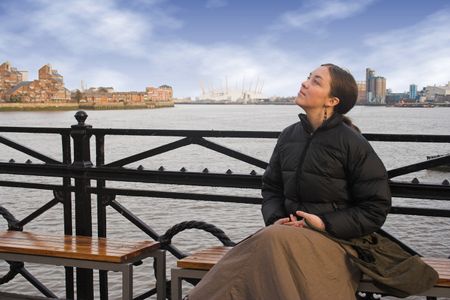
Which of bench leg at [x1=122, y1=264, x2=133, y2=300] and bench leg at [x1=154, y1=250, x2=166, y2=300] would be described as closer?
bench leg at [x1=122, y1=264, x2=133, y2=300]

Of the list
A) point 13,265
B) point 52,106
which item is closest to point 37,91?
point 52,106

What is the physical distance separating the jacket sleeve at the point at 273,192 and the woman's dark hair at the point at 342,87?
1.42 ft

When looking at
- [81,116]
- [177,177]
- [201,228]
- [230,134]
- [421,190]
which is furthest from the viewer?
[81,116]

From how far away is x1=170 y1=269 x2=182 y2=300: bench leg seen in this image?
3.96 meters

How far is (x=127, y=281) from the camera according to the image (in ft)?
13.8

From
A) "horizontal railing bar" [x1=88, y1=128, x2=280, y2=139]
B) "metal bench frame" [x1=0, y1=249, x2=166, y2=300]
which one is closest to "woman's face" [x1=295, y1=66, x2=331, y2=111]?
"horizontal railing bar" [x1=88, y1=128, x2=280, y2=139]

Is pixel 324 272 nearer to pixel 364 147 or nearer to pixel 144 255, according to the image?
pixel 364 147

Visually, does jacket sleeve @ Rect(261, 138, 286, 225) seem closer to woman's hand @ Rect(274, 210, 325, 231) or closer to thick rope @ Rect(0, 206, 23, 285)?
woman's hand @ Rect(274, 210, 325, 231)

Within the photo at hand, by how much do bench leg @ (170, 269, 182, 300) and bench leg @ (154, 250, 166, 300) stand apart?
1.69 feet

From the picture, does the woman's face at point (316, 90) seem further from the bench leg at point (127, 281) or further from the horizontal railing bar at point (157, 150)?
the bench leg at point (127, 281)

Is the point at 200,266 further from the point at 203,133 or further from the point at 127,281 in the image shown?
the point at 203,133

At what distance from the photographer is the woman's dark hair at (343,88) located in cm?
352

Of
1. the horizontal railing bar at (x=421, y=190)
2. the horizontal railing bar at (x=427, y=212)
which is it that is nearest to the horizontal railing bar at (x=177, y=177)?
the horizontal railing bar at (x=421, y=190)

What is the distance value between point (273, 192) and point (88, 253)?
1.43 meters
